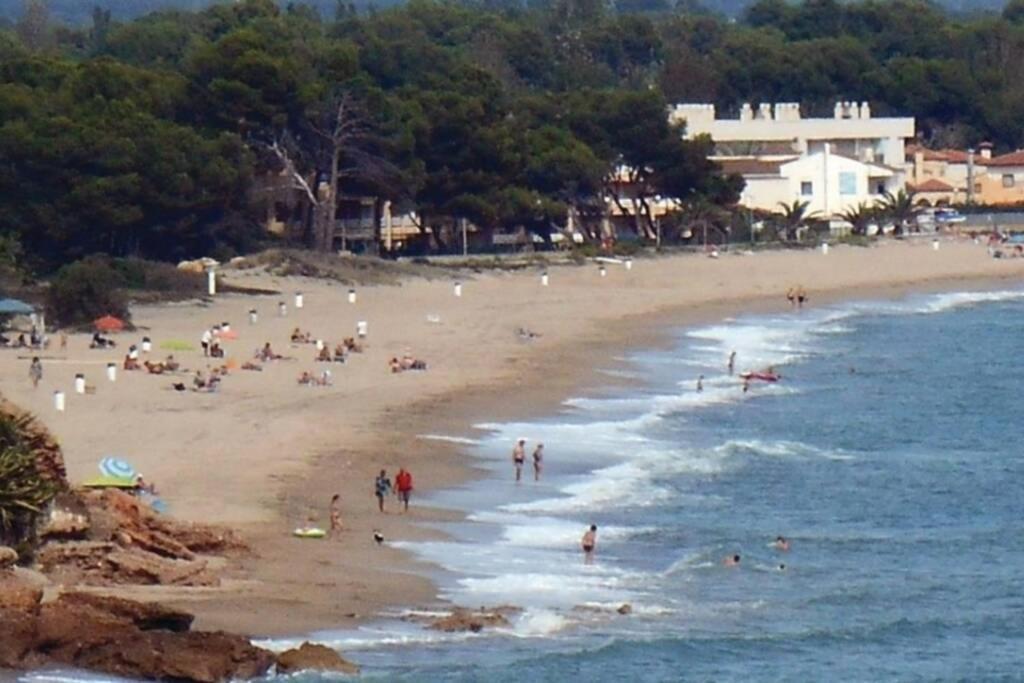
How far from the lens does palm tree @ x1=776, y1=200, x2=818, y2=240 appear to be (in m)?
91.8

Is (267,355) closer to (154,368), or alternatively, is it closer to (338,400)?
(154,368)

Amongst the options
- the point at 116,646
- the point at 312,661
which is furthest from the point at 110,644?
the point at 312,661

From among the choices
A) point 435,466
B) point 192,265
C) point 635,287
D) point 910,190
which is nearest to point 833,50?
point 910,190

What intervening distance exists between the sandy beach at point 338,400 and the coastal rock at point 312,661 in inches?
48.8

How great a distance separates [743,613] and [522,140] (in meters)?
54.8

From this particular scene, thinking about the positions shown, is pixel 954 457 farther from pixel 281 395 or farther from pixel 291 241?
pixel 291 241

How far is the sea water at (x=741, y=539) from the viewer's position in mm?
22922

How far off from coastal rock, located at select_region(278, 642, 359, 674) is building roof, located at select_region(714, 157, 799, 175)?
76.9 m

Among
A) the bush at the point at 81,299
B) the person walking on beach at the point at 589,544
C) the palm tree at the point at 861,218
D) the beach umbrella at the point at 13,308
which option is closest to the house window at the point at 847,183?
the palm tree at the point at 861,218

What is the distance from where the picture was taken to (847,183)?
99.8m

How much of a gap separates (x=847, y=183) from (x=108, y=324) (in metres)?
56.4

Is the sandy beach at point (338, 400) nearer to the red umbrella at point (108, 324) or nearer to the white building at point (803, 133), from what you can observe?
the red umbrella at point (108, 324)

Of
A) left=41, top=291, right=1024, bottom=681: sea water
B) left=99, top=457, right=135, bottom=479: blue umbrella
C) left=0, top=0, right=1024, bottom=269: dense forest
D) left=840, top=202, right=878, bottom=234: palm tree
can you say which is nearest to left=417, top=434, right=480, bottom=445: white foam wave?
left=41, top=291, right=1024, bottom=681: sea water

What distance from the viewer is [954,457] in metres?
38.1
